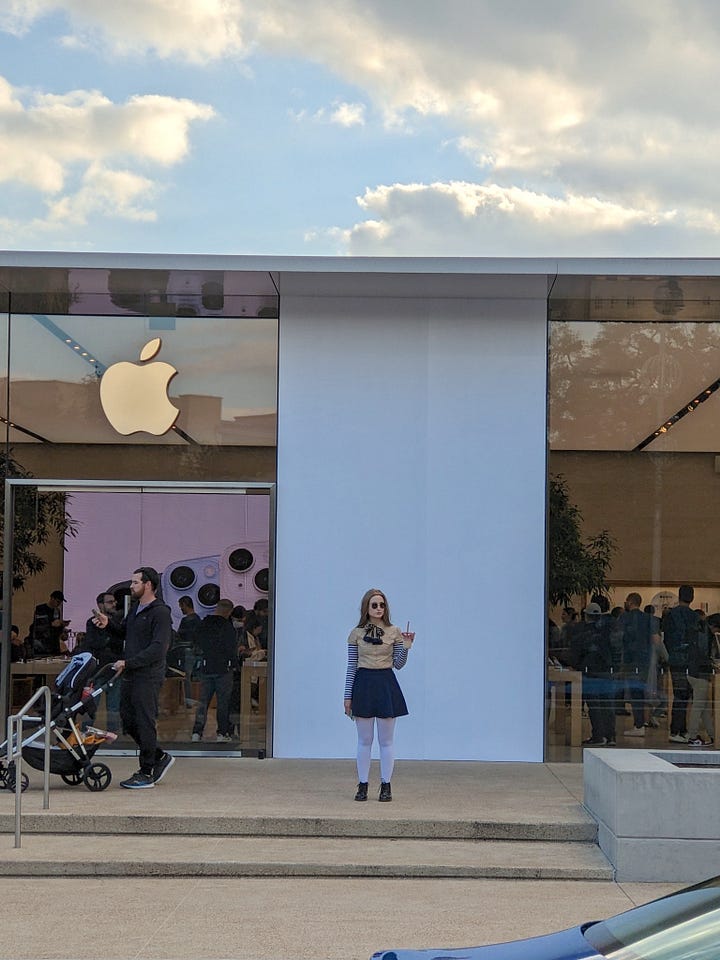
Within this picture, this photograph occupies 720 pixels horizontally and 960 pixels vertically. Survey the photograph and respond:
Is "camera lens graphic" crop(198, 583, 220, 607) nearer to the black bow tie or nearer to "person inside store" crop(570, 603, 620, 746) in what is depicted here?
the black bow tie

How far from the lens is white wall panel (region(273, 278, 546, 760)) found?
12586 millimetres

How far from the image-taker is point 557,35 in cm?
1616

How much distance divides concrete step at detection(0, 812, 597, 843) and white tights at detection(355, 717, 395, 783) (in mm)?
785

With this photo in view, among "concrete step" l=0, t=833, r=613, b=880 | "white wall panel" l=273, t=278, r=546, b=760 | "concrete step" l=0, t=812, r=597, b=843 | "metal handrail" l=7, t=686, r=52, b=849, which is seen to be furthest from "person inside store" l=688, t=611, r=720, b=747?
"metal handrail" l=7, t=686, r=52, b=849

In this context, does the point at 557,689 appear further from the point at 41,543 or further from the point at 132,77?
the point at 132,77

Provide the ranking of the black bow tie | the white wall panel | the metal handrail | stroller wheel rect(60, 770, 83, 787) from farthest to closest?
Result: the white wall panel < stroller wheel rect(60, 770, 83, 787) < the black bow tie < the metal handrail

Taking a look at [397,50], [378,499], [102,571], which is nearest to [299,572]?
[378,499]

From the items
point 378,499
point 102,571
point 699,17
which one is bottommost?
point 102,571

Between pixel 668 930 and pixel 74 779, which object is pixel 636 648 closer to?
pixel 74 779

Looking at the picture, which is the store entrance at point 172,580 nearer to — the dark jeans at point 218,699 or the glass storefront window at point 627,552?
the dark jeans at point 218,699

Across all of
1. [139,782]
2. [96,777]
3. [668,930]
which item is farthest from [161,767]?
[668,930]

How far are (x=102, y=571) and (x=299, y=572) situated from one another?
2.06 metres

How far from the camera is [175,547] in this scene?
12.8m

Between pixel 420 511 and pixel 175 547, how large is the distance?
2578 mm
